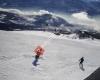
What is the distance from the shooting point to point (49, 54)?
7.55m

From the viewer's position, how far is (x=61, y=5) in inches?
313

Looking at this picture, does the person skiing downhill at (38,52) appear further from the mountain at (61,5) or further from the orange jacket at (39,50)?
the mountain at (61,5)

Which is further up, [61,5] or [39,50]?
[61,5]

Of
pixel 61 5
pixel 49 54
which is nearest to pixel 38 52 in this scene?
pixel 49 54

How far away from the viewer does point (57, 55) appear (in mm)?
7609

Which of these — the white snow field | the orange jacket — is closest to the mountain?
the white snow field

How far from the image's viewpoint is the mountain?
7.81 metres

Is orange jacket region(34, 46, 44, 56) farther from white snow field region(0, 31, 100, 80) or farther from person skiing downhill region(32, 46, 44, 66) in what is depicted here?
white snow field region(0, 31, 100, 80)

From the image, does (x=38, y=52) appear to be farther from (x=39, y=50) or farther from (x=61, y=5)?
(x=61, y=5)

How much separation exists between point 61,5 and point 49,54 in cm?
150

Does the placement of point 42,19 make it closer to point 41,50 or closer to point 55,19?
point 55,19

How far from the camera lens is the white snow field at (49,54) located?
24.3ft

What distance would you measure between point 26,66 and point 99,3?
274 centimetres

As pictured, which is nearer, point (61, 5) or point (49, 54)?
point (49, 54)
